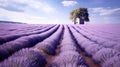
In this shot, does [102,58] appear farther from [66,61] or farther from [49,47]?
[49,47]

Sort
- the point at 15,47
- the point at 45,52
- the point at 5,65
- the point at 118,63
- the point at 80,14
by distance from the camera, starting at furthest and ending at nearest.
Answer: the point at 80,14
the point at 45,52
the point at 15,47
the point at 118,63
the point at 5,65

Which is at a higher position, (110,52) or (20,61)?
(20,61)

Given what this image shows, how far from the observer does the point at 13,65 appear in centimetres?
251

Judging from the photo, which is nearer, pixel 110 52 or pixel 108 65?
pixel 108 65

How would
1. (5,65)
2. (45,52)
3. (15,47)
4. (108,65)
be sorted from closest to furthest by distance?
1. (5,65)
2. (108,65)
3. (15,47)
4. (45,52)

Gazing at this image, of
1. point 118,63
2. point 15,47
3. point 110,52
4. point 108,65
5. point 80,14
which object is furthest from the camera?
point 80,14

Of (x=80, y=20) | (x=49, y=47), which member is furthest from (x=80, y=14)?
(x=49, y=47)

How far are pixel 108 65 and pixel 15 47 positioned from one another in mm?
2879

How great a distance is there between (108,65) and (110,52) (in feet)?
2.56

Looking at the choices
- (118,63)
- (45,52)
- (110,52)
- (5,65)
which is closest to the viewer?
(5,65)

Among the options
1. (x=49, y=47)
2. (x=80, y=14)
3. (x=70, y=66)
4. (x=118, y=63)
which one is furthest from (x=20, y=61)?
(x=80, y=14)

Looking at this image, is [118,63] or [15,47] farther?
[15,47]

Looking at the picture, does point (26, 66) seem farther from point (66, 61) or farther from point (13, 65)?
point (66, 61)

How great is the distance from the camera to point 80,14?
1673 inches
